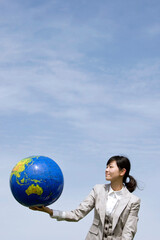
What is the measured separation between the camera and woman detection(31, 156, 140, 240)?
275 inches

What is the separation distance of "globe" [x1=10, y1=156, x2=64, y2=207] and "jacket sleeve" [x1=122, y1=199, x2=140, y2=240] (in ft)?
4.79

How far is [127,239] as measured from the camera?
691cm

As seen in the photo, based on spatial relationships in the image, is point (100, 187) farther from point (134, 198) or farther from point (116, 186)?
point (134, 198)

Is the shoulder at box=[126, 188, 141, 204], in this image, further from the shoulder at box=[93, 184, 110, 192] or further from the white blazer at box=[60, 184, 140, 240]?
the shoulder at box=[93, 184, 110, 192]

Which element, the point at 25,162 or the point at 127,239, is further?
the point at 25,162

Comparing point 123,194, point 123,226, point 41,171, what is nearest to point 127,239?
point 123,226

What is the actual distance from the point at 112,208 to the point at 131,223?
0.43m

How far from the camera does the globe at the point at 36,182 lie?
7207mm

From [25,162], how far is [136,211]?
7.53 feet

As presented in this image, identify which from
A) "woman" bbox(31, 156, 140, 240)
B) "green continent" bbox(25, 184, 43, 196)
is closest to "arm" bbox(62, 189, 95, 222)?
"woman" bbox(31, 156, 140, 240)

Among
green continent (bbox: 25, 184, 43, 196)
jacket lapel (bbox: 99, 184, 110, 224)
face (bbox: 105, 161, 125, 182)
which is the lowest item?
jacket lapel (bbox: 99, 184, 110, 224)

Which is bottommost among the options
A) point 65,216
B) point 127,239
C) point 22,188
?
point 127,239

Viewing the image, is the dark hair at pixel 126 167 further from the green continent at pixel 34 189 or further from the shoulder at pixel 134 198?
the green continent at pixel 34 189

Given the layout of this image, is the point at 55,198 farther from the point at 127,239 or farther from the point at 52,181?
the point at 127,239
